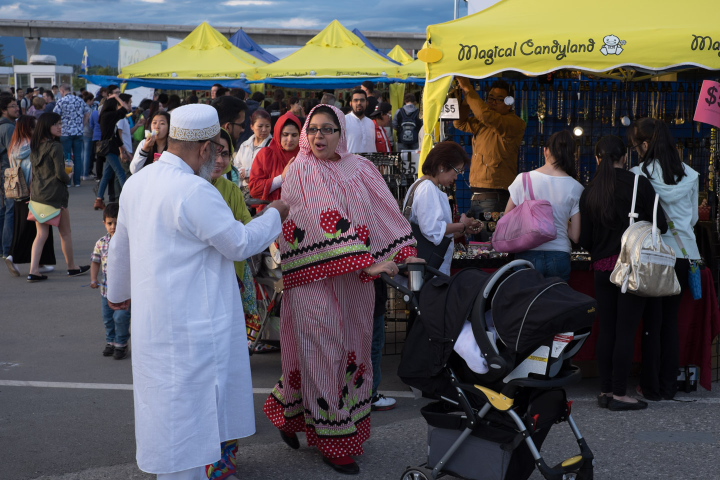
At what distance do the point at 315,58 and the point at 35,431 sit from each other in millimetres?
13865

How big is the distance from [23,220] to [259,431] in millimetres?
5487

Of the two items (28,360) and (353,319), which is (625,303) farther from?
(28,360)

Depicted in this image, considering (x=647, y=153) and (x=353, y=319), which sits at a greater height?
(x=647, y=153)

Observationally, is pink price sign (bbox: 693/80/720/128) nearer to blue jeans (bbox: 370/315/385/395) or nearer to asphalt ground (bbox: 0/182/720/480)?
asphalt ground (bbox: 0/182/720/480)

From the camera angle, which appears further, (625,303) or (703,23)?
(703,23)

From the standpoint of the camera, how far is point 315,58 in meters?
17.2

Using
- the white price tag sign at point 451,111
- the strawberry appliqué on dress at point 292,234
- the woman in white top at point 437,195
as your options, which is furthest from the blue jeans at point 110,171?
the strawberry appliqué on dress at point 292,234

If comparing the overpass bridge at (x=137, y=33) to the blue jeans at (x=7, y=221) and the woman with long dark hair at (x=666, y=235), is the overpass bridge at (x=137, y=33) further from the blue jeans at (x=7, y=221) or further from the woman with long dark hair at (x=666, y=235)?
the woman with long dark hair at (x=666, y=235)

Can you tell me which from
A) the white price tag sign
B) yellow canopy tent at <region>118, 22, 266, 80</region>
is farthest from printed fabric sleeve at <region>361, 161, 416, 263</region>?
yellow canopy tent at <region>118, 22, 266, 80</region>

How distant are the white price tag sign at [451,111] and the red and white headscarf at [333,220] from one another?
279 centimetres

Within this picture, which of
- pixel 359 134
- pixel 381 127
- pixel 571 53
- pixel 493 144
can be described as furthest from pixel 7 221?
pixel 571 53

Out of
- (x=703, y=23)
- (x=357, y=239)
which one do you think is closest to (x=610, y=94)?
(x=703, y=23)

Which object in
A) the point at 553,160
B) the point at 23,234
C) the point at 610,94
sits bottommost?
the point at 23,234

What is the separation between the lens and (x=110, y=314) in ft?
19.6
